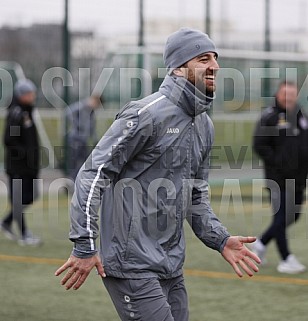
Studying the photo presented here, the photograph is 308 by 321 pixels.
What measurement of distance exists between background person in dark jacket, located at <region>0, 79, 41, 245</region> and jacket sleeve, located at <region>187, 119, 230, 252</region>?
6.85 metres

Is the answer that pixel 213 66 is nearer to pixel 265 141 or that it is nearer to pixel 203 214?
pixel 203 214

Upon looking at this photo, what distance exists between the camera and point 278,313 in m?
7.79

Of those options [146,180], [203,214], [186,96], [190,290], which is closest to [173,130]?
[186,96]

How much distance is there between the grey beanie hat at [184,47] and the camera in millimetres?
4859

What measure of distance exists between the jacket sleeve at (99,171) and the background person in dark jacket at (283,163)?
17.1ft

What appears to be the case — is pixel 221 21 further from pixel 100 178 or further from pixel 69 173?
pixel 100 178

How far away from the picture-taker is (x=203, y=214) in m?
5.15

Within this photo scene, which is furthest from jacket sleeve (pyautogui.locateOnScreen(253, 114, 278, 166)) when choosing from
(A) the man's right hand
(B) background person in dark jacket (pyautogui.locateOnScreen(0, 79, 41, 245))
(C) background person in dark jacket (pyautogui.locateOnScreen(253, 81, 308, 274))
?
(A) the man's right hand

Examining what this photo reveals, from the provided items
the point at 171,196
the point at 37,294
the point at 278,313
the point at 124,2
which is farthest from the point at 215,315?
the point at 124,2

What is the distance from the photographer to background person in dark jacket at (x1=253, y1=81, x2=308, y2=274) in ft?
32.2

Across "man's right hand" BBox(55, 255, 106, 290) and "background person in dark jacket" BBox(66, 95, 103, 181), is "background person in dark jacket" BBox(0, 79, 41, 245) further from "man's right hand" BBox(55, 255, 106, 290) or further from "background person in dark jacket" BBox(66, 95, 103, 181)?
"man's right hand" BBox(55, 255, 106, 290)

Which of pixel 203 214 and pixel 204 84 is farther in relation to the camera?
pixel 203 214

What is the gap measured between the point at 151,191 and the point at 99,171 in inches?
12.5

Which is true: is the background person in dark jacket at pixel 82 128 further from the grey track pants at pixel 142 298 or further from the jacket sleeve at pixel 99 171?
the jacket sleeve at pixel 99 171
